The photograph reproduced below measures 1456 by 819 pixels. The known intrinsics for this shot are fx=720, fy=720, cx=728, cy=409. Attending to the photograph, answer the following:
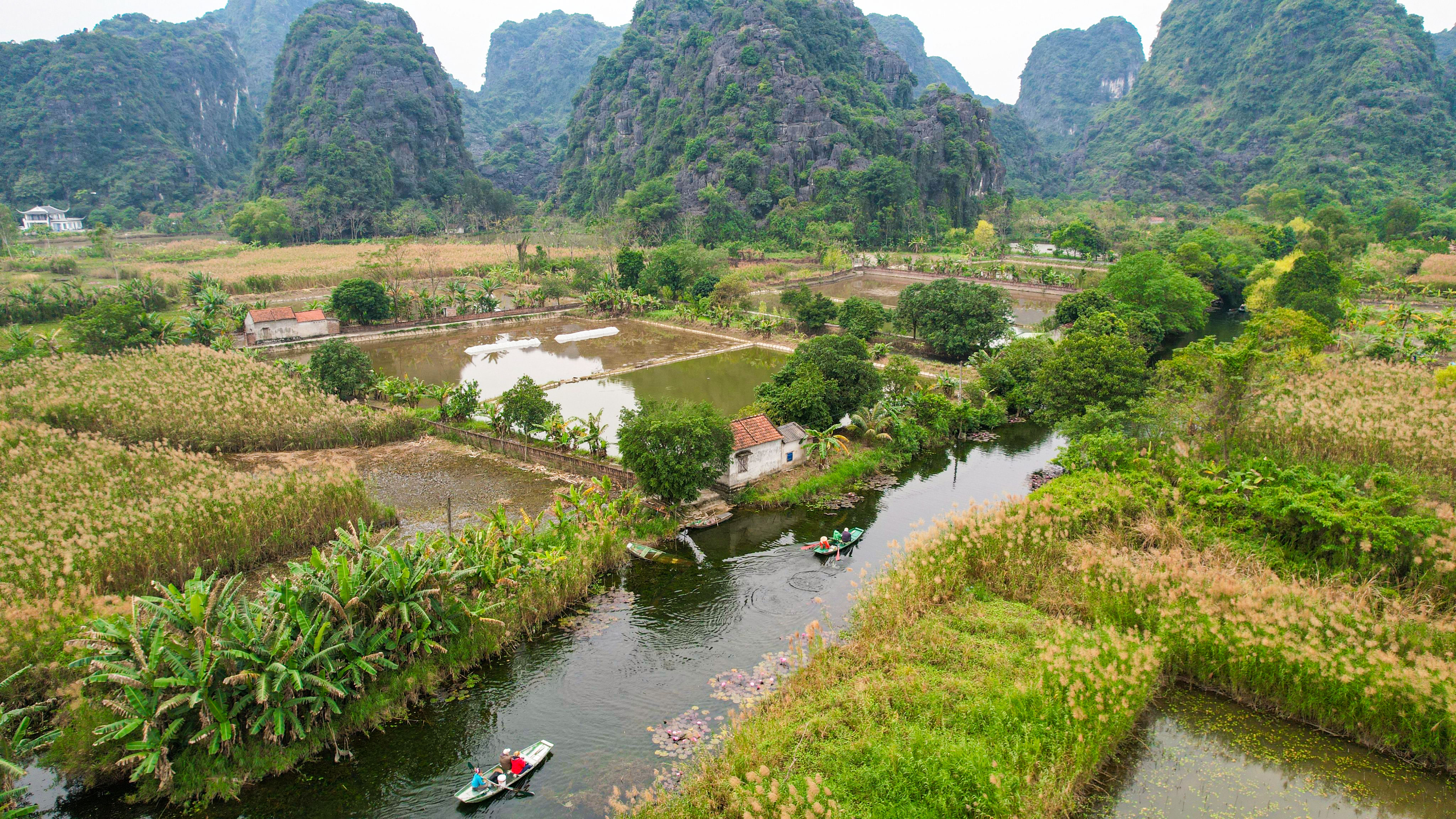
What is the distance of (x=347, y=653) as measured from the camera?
469 inches

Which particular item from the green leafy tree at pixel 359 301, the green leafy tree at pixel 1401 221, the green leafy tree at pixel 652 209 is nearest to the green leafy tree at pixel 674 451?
the green leafy tree at pixel 359 301

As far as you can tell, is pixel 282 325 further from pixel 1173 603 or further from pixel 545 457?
pixel 1173 603

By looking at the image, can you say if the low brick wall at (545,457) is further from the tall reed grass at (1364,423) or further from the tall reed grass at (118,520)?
the tall reed grass at (1364,423)

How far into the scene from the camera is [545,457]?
2345 centimetres

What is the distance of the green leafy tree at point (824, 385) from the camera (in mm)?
24391

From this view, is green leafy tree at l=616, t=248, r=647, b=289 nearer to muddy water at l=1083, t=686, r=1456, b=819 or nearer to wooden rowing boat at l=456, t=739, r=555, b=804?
wooden rowing boat at l=456, t=739, r=555, b=804

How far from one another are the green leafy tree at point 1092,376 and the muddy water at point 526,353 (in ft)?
63.6

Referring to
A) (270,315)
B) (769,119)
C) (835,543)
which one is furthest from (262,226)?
(835,543)

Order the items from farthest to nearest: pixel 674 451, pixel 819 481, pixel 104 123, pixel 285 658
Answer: pixel 104 123
pixel 819 481
pixel 674 451
pixel 285 658

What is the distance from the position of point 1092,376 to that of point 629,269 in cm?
3622

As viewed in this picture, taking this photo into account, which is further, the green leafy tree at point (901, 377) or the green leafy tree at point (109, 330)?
the green leafy tree at point (109, 330)

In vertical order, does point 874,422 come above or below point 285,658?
above

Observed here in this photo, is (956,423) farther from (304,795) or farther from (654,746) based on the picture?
(304,795)

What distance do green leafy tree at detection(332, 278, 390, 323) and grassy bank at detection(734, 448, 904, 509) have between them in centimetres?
3262
